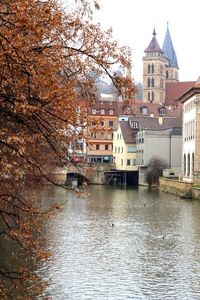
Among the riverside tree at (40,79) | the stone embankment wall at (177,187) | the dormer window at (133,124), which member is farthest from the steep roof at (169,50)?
the riverside tree at (40,79)

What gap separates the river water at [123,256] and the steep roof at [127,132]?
3918cm

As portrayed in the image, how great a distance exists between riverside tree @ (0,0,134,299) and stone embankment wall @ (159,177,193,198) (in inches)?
1412

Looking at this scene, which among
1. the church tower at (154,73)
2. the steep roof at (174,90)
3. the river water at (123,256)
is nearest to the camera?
the river water at (123,256)

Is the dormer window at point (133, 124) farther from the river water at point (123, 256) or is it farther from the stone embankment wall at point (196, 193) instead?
the river water at point (123, 256)

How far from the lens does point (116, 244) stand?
21.3 meters

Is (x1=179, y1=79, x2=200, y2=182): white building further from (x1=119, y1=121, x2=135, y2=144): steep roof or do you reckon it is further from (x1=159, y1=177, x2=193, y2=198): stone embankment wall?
(x1=119, y1=121, x2=135, y2=144): steep roof

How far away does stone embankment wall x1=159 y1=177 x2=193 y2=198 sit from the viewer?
45.0 metres

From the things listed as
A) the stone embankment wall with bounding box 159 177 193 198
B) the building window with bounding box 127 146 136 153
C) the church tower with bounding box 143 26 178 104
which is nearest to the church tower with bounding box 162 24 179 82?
the church tower with bounding box 143 26 178 104

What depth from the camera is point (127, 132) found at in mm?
72875

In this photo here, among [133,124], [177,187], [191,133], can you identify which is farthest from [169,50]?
[177,187]

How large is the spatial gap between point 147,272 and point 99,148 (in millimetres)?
63749

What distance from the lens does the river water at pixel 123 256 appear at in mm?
14562

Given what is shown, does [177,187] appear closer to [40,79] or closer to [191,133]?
[191,133]

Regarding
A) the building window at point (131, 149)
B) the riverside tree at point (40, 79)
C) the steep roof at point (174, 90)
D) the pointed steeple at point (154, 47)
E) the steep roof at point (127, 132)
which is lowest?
the riverside tree at point (40, 79)
